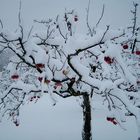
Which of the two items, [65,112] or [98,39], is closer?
[98,39]

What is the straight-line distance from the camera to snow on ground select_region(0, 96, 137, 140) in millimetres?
9550

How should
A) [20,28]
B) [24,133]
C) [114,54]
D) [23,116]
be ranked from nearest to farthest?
1. [114,54]
2. [20,28]
3. [24,133]
4. [23,116]

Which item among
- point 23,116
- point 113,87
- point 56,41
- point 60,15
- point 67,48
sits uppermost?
point 23,116

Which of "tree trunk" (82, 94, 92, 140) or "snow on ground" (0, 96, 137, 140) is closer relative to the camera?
"tree trunk" (82, 94, 92, 140)

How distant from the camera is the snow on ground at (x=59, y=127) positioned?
9550 mm

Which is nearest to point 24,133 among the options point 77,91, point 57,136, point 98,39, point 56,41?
point 57,136

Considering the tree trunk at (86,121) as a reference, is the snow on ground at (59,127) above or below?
above

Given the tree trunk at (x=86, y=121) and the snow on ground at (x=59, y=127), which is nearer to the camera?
the tree trunk at (x=86, y=121)

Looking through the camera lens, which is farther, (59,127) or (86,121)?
(59,127)

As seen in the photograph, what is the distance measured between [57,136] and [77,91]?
609 cm

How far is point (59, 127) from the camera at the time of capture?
1112cm

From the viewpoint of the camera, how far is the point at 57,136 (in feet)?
31.8

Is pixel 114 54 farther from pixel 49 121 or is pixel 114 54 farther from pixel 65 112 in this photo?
pixel 65 112

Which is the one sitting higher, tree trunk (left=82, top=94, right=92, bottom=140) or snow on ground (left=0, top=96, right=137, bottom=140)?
snow on ground (left=0, top=96, right=137, bottom=140)
